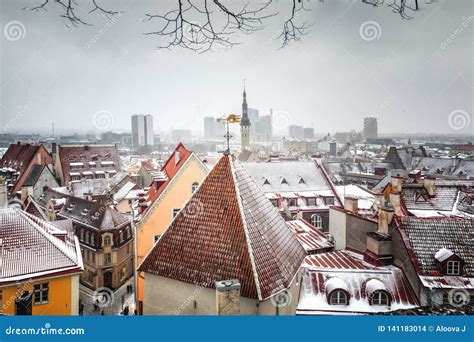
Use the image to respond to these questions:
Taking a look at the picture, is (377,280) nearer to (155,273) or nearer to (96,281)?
(155,273)

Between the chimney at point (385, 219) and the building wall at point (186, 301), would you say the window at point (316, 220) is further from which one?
the building wall at point (186, 301)

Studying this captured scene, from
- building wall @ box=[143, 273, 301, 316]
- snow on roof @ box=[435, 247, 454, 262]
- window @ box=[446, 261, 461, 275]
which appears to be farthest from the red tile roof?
window @ box=[446, 261, 461, 275]

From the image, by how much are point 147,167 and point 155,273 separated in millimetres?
12019

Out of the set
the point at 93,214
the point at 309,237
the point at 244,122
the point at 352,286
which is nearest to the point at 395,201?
the point at 309,237

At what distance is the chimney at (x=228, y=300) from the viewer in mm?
3113

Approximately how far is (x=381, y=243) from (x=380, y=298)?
1.14 meters

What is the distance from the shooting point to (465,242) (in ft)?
18.1

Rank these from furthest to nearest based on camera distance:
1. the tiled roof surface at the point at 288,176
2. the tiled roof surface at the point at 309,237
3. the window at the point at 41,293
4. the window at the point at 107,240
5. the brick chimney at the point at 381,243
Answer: the tiled roof surface at the point at 288,176 < the window at the point at 107,240 < the tiled roof surface at the point at 309,237 < the brick chimney at the point at 381,243 < the window at the point at 41,293

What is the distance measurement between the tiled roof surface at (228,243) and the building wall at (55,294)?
1.84m

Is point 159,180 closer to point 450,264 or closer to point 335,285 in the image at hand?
point 335,285

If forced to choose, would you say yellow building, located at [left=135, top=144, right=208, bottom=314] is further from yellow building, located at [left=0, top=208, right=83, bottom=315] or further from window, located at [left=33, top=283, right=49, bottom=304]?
window, located at [left=33, top=283, right=49, bottom=304]

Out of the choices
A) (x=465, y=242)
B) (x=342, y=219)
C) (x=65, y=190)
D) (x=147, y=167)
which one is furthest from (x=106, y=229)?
(x=465, y=242)

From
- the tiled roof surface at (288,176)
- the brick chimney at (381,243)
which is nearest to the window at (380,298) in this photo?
the brick chimney at (381,243)

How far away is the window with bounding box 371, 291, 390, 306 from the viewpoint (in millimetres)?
5027
